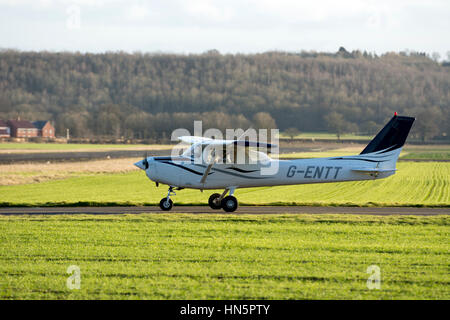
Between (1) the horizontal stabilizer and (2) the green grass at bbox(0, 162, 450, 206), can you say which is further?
(2) the green grass at bbox(0, 162, 450, 206)

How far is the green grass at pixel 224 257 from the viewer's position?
8.98m

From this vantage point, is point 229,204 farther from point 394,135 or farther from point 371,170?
point 394,135

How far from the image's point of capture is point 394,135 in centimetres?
2009

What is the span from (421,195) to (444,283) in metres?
18.8

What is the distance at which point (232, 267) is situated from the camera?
415 inches

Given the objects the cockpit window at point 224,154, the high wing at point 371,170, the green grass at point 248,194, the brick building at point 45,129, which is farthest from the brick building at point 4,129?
the high wing at point 371,170

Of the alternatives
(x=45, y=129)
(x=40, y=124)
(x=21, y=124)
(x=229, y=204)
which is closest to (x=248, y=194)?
(x=229, y=204)

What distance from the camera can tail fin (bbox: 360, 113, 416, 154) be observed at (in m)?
19.9

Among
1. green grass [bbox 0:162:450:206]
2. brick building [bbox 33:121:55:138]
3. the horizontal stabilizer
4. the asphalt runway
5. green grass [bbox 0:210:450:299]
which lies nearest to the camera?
green grass [bbox 0:210:450:299]

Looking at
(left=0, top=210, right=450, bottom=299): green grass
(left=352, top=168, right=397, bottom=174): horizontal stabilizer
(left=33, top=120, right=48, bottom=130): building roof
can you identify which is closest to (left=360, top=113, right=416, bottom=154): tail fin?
(left=352, top=168, right=397, bottom=174): horizontal stabilizer

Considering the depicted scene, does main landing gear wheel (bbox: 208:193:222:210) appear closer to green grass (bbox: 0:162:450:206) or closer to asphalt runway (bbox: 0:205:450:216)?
asphalt runway (bbox: 0:205:450:216)

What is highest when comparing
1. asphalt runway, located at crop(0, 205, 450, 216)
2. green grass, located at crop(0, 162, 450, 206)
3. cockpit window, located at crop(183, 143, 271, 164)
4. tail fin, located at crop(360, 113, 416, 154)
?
tail fin, located at crop(360, 113, 416, 154)

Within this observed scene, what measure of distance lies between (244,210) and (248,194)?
862cm

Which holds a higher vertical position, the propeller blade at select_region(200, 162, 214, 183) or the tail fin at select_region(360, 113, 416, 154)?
the tail fin at select_region(360, 113, 416, 154)
